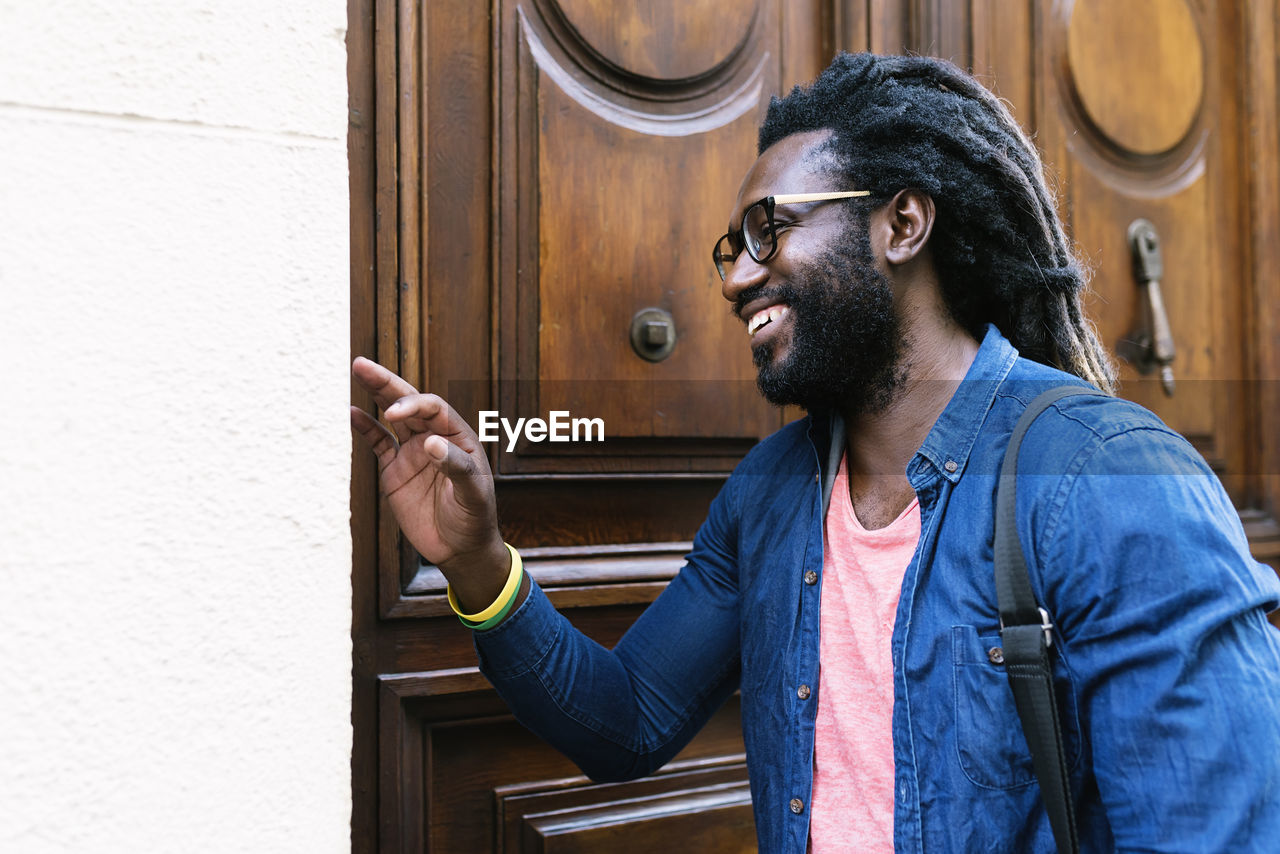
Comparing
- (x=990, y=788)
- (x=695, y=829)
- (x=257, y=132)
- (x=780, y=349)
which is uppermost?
(x=257, y=132)

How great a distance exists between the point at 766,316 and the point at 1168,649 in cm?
64

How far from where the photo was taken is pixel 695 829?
165cm

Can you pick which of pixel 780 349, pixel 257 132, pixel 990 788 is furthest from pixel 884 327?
pixel 257 132

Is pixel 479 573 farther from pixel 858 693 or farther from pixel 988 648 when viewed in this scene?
pixel 988 648

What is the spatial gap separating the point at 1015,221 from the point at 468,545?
839mm

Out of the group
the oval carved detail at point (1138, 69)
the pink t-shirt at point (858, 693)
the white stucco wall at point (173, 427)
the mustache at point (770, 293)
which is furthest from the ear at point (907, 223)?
the oval carved detail at point (1138, 69)

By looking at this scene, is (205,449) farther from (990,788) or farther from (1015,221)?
(1015,221)

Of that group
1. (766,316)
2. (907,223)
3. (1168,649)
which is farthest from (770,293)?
(1168,649)

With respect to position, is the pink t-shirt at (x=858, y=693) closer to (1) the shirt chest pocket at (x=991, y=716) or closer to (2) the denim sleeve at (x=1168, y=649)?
(1) the shirt chest pocket at (x=991, y=716)

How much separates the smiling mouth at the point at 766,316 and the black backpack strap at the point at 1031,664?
378 mm

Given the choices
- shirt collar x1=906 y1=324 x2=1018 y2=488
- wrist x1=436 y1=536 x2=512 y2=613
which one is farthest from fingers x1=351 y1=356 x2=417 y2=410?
shirt collar x1=906 y1=324 x2=1018 y2=488

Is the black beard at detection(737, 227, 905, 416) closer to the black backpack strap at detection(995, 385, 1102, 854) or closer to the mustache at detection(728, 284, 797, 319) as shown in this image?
the mustache at detection(728, 284, 797, 319)

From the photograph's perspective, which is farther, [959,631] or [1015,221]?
[1015,221]

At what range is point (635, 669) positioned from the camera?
1308mm
